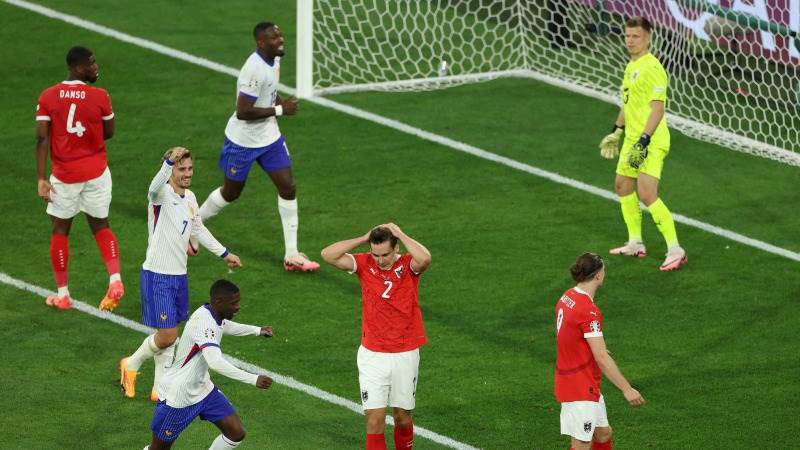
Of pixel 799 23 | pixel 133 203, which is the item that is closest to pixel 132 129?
pixel 133 203

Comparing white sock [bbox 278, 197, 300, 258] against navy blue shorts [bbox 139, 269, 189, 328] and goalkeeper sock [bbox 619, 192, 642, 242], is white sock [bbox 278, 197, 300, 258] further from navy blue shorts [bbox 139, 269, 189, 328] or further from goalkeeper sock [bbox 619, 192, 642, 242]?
goalkeeper sock [bbox 619, 192, 642, 242]

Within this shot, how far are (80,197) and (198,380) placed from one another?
135 inches

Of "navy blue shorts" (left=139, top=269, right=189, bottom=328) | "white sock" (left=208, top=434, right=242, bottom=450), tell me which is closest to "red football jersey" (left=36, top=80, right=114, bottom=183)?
"navy blue shorts" (left=139, top=269, right=189, bottom=328)

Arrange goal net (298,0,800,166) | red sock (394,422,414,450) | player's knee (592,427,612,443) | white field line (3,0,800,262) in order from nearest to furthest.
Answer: player's knee (592,427,612,443) → red sock (394,422,414,450) → white field line (3,0,800,262) → goal net (298,0,800,166)

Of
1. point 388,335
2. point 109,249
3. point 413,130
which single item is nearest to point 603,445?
point 388,335

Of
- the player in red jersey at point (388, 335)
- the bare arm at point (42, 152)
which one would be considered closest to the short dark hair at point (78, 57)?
the bare arm at point (42, 152)

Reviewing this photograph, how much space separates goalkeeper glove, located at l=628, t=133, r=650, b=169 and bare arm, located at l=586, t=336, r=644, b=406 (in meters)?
4.42

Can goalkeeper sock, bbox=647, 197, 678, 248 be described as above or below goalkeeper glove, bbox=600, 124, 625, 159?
below

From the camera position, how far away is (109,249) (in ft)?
42.8

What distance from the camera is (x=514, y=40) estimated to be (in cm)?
2014

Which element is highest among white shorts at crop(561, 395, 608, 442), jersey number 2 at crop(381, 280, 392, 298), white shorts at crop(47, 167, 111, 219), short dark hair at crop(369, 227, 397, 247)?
short dark hair at crop(369, 227, 397, 247)

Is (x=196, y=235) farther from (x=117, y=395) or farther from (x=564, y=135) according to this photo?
(x=564, y=135)

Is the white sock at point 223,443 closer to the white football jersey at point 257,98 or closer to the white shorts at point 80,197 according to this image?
the white shorts at point 80,197

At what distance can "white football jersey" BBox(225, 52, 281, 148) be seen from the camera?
13.8m
